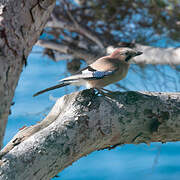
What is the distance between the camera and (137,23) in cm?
300

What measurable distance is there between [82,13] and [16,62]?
2221 mm

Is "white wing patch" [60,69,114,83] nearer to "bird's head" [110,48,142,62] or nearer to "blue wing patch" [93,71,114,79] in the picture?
"blue wing patch" [93,71,114,79]

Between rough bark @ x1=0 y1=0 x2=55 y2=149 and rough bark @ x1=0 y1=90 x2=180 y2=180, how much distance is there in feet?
0.68

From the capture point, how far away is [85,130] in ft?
3.02

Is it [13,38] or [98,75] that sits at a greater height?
[13,38]

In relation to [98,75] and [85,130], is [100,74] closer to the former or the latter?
[98,75]

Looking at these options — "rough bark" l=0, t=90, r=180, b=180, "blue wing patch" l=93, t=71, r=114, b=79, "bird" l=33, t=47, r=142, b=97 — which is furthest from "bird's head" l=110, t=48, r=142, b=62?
"rough bark" l=0, t=90, r=180, b=180

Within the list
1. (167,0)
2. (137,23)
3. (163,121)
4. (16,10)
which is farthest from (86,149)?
(137,23)

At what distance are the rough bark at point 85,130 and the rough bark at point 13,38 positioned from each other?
8.1 inches

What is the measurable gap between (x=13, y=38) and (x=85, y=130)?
0.43m

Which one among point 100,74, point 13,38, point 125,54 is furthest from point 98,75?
point 13,38

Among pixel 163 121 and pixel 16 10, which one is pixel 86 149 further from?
pixel 16 10

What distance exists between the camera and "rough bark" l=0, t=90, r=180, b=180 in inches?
32.9

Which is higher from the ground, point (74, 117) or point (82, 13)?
point (82, 13)
